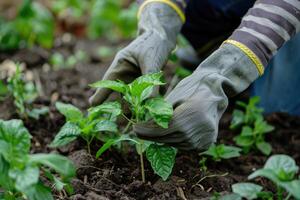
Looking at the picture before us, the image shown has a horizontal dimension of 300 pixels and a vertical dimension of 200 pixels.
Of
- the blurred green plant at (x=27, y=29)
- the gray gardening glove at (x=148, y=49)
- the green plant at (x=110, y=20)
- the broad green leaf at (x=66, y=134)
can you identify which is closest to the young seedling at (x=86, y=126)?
the broad green leaf at (x=66, y=134)

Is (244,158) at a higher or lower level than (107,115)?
lower

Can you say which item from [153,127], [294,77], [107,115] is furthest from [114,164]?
[294,77]

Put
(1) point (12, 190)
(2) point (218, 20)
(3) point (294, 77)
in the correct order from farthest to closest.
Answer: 1. (2) point (218, 20)
2. (3) point (294, 77)
3. (1) point (12, 190)

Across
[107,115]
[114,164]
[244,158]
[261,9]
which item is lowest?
[244,158]

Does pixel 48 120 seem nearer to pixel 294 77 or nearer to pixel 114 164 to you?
pixel 114 164

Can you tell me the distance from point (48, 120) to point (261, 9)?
983 mm

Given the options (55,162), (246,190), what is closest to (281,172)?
(246,190)

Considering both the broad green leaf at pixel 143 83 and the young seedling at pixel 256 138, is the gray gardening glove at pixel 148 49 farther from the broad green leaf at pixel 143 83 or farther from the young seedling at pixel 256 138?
the young seedling at pixel 256 138

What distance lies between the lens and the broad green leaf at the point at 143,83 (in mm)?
1618

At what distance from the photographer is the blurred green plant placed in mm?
3110

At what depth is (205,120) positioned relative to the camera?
1599 millimetres

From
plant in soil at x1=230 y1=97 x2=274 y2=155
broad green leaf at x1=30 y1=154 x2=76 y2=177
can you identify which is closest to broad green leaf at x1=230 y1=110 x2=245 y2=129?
plant in soil at x1=230 y1=97 x2=274 y2=155

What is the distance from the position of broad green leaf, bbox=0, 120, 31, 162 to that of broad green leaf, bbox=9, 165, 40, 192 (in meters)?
0.05

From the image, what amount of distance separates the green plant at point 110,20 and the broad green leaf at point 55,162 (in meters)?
2.07
